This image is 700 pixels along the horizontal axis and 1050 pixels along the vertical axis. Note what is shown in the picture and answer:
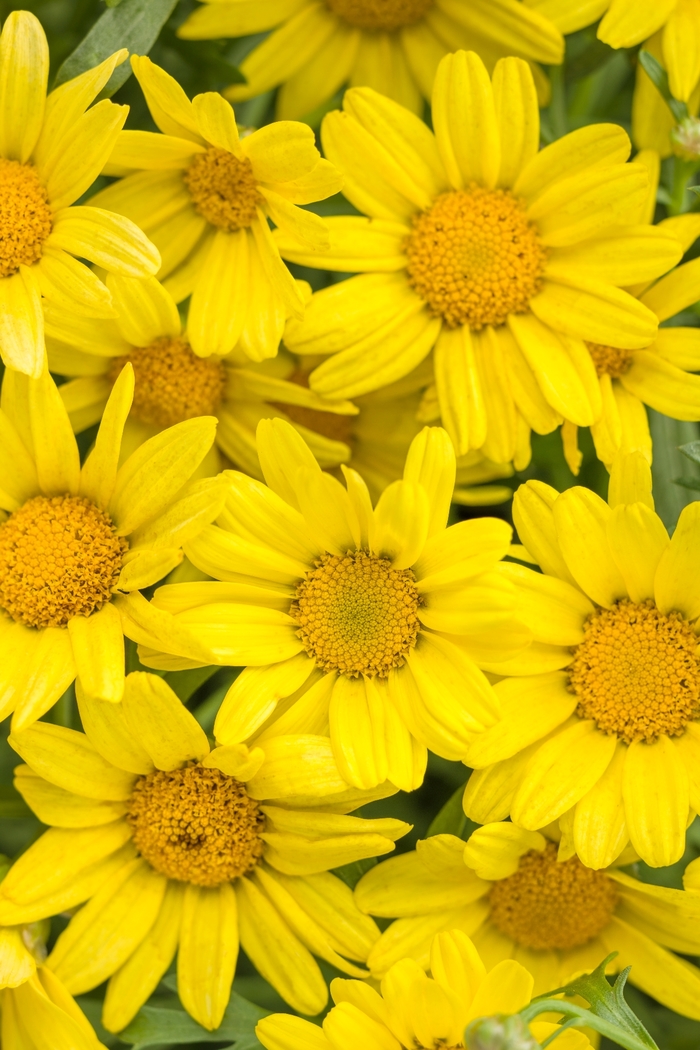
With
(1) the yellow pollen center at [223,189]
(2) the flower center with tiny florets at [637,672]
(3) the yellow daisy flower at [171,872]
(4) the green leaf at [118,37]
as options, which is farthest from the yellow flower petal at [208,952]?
(4) the green leaf at [118,37]

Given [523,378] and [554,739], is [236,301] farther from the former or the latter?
[554,739]

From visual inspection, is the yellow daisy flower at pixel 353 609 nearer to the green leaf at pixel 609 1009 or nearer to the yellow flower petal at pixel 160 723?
the yellow flower petal at pixel 160 723

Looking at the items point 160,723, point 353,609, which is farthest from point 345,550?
point 160,723

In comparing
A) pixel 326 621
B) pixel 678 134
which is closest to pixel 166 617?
pixel 326 621

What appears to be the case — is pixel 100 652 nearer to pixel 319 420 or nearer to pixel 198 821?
pixel 198 821

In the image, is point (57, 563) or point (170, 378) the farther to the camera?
point (170, 378)

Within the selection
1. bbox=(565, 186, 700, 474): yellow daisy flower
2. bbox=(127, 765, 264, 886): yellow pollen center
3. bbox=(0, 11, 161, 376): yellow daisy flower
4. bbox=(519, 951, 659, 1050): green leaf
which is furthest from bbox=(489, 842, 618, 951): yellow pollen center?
bbox=(0, 11, 161, 376): yellow daisy flower
